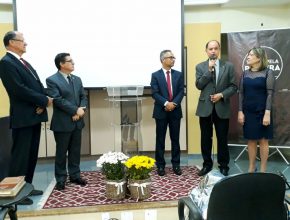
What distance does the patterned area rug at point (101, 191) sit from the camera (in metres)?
3.18

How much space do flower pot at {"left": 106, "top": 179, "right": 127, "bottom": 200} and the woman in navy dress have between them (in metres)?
1.44

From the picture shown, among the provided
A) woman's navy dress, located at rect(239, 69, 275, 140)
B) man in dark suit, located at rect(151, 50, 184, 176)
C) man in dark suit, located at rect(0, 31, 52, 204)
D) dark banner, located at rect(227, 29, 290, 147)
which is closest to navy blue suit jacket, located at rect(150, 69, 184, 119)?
man in dark suit, located at rect(151, 50, 184, 176)

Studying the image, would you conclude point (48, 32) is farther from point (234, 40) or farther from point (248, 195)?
point (248, 195)

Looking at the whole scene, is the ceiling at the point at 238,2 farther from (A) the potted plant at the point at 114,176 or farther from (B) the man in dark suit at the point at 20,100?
(A) the potted plant at the point at 114,176

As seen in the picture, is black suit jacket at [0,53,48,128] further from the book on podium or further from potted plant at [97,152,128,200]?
the book on podium

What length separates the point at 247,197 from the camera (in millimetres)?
1565

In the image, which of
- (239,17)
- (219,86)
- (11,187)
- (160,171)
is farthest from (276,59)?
(11,187)

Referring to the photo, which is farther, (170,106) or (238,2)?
(238,2)

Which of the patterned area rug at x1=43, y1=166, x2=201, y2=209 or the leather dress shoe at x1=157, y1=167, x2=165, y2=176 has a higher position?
the leather dress shoe at x1=157, y1=167, x2=165, y2=176

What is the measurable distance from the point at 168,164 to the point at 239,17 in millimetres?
2377

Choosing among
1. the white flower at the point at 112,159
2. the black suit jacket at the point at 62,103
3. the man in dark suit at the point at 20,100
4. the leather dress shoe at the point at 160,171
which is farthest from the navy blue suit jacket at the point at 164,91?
the man in dark suit at the point at 20,100

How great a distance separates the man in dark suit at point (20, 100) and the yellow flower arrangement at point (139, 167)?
1.01m

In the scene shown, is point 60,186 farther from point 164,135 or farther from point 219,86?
point 219,86

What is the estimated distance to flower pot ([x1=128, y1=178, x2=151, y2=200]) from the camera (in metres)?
3.15
